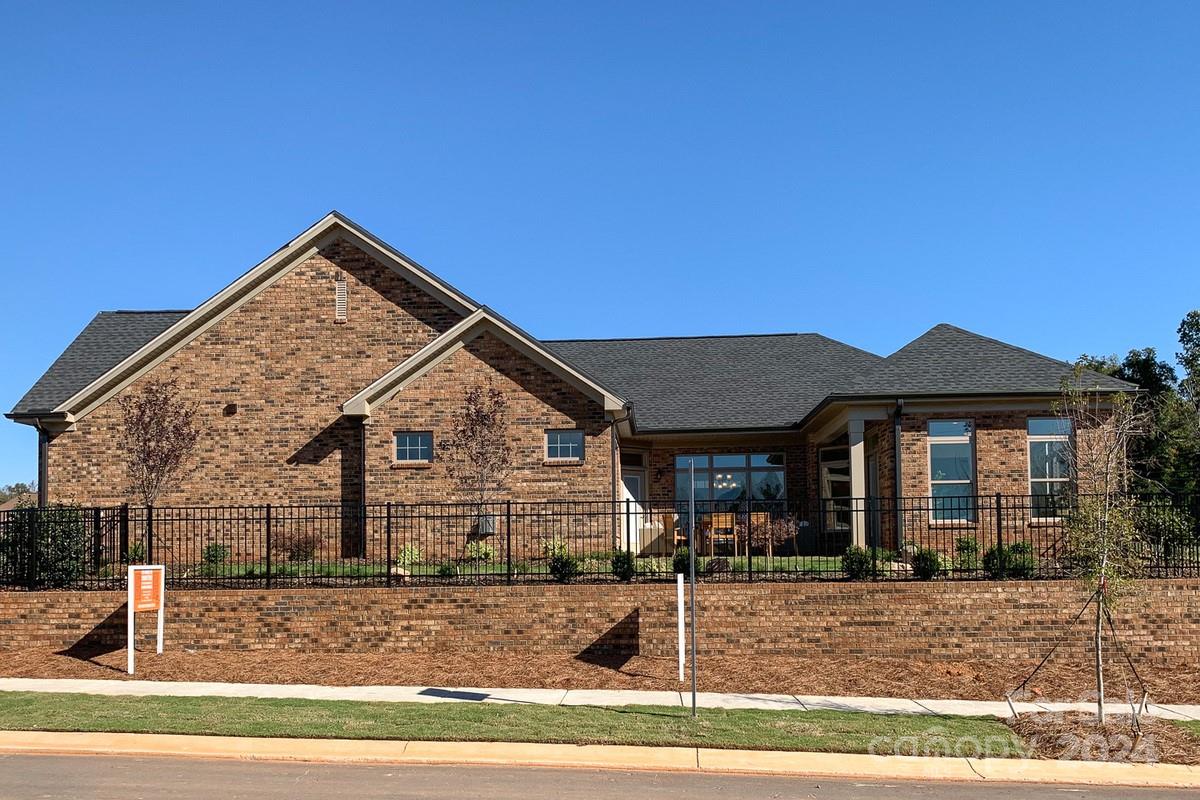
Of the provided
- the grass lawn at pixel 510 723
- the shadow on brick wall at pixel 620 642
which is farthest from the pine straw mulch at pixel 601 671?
the grass lawn at pixel 510 723

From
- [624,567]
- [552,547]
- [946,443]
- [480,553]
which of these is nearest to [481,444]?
[552,547]

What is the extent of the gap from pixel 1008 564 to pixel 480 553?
921 centimetres

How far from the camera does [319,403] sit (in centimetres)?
2436

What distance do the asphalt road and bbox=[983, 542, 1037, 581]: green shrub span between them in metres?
6.15

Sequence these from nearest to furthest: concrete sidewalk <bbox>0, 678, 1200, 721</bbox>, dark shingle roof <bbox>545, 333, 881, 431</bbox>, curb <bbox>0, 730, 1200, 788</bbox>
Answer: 1. curb <bbox>0, 730, 1200, 788</bbox>
2. concrete sidewalk <bbox>0, 678, 1200, 721</bbox>
3. dark shingle roof <bbox>545, 333, 881, 431</bbox>

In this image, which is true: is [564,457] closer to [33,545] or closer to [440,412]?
[440,412]

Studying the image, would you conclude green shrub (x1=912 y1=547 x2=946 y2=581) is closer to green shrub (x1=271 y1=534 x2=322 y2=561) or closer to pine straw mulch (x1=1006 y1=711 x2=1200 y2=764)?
pine straw mulch (x1=1006 y1=711 x2=1200 y2=764)

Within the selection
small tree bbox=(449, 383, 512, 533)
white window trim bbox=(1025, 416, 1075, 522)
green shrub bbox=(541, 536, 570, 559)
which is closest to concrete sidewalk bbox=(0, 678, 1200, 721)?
green shrub bbox=(541, 536, 570, 559)

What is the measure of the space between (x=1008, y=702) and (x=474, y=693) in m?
6.77

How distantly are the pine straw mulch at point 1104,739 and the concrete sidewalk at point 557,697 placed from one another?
0.65 metres

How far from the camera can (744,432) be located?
85.5 feet

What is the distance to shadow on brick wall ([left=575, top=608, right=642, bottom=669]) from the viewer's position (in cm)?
1573

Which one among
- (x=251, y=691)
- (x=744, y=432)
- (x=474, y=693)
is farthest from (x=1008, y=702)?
(x=744, y=432)

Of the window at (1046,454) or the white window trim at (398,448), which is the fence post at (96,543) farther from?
the window at (1046,454)
